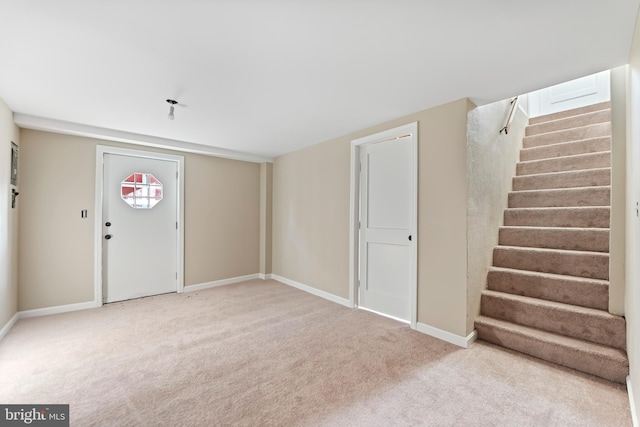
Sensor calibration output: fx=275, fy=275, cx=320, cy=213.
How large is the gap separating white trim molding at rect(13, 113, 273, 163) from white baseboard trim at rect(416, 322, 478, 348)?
12.2 ft

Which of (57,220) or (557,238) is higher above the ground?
(57,220)

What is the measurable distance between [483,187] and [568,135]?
78.1 inches

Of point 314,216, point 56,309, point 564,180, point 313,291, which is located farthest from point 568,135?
point 56,309

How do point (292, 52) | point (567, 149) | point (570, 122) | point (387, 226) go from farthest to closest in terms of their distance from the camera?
point (570, 122) < point (567, 149) < point (387, 226) < point (292, 52)

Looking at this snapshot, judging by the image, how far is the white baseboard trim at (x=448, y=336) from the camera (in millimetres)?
2502

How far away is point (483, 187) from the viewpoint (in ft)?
9.06

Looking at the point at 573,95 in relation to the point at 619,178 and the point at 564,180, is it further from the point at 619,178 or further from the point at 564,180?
the point at 619,178

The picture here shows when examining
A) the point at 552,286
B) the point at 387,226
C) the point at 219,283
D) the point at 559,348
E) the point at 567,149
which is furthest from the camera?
the point at 219,283

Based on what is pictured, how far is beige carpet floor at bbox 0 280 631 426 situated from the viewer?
1.66 metres

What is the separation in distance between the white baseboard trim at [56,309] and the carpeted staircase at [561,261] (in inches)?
180

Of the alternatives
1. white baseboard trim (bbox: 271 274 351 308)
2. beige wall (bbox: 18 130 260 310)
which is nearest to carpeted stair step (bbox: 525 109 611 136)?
white baseboard trim (bbox: 271 274 351 308)

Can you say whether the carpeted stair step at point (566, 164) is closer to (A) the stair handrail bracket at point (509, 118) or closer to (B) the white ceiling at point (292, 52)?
(A) the stair handrail bracket at point (509, 118)

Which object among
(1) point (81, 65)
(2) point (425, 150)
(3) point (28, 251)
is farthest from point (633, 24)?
(3) point (28, 251)

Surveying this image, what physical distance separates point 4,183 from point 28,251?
0.97 m
